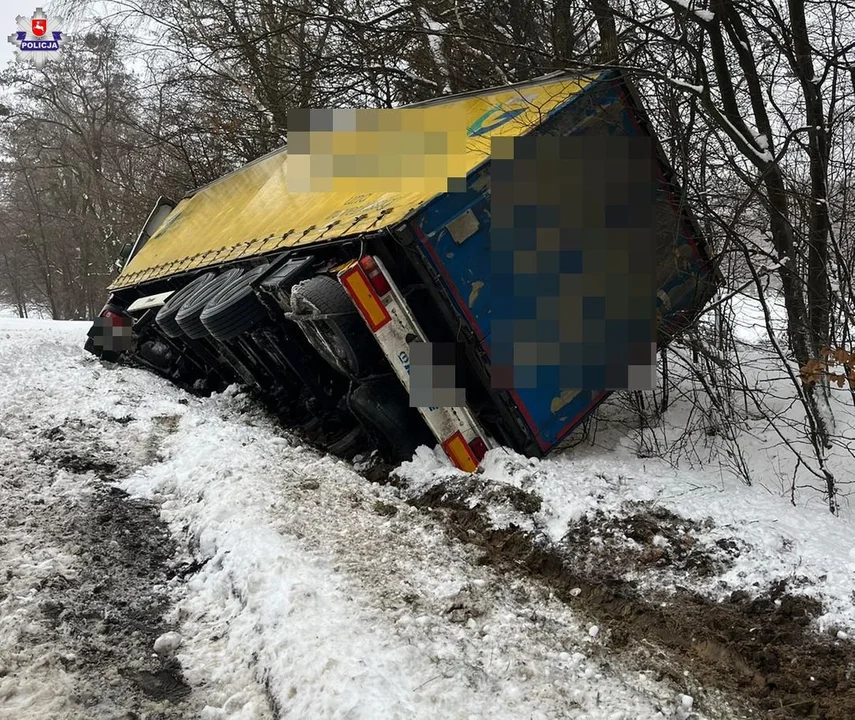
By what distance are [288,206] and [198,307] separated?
1458mm

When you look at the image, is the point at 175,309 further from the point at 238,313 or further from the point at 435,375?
the point at 435,375

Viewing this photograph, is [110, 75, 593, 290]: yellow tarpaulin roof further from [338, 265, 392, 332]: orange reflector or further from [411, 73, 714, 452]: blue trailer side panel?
[338, 265, 392, 332]: orange reflector

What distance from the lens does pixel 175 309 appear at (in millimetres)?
7332

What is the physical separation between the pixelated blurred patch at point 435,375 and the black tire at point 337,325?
56 cm

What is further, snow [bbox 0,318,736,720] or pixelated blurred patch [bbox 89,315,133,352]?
pixelated blurred patch [bbox 89,315,133,352]

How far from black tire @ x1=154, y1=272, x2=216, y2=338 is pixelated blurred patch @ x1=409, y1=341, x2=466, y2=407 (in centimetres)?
383

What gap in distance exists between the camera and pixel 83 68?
26812 mm

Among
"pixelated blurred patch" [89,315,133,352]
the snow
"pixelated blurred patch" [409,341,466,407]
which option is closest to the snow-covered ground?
the snow

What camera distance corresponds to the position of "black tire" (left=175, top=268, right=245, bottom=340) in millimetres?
6422

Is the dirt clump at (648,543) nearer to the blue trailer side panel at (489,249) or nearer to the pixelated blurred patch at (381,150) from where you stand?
the blue trailer side panel at (489,249)

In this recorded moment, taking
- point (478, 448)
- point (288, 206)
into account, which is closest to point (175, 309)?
point (288, 206)

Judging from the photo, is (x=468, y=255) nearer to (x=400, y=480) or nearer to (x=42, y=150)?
(x=400, y=480)

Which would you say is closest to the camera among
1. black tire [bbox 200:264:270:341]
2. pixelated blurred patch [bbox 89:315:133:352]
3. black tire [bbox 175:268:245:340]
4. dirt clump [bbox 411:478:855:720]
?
dirt clump [bbox 411:478:855:720]

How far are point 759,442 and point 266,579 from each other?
3488 millimetres
